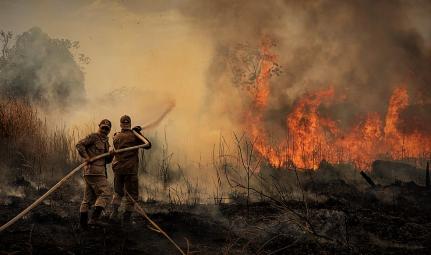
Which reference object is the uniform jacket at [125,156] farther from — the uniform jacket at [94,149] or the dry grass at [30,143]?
the dry grass at [30,143]

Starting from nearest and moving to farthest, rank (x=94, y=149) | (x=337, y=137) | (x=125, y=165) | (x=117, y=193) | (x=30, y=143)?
(x=94, y=149), (x=125, y=165), (x=117, y=193), (x=30, y=143), (x=337, y=137)

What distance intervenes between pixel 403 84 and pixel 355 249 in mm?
13889

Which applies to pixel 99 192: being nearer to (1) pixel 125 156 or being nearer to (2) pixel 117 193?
(2) pixel 117 193

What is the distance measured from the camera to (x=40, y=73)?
2786 centimetres

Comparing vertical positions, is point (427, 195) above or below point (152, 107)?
below

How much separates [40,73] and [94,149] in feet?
73.0

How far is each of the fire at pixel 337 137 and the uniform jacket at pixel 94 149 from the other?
10.1m

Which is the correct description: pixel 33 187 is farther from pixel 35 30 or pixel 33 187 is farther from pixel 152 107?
pixel 35 30

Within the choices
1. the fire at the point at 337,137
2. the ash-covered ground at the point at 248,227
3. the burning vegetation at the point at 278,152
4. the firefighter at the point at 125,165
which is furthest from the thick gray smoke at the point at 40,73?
the firefighter at the point at 125,165

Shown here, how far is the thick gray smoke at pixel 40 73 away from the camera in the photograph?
2735 cm

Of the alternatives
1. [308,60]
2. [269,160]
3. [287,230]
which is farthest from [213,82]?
[287,230]

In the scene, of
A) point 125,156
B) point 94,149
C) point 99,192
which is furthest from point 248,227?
point 94,149

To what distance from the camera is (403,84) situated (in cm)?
1900

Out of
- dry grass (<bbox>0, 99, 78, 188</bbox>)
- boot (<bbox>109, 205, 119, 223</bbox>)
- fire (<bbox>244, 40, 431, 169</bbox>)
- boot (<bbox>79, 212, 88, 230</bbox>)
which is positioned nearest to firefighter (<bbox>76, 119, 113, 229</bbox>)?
boot (<bbox>79, 212, 88, 230</bbox>)
